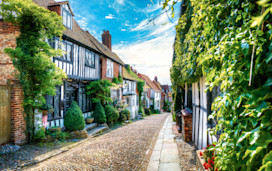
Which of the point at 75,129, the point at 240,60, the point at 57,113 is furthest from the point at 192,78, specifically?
the point at 57,113

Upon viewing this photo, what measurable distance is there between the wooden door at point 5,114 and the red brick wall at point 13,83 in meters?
0.13

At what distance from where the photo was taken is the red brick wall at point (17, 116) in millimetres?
6043

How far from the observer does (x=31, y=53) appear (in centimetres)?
655

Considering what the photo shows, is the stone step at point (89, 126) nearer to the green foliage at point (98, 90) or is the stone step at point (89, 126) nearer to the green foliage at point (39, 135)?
the green foliage at point (98, 90)

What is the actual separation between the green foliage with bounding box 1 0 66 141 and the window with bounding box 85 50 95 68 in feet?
15.0

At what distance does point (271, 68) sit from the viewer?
44.0 inches

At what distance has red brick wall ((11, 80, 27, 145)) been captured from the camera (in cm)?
604

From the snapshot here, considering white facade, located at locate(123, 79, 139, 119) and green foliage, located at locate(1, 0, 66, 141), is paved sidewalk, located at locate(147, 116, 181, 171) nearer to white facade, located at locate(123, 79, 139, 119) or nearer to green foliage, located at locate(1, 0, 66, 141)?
green foliage, located at locate(1, 0, 66, 141)

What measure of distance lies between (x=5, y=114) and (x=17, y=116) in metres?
0.38

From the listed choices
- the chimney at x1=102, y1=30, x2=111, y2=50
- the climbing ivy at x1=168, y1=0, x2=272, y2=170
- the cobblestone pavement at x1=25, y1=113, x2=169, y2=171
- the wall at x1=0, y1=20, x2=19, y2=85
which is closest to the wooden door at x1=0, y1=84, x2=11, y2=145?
the wall at x1=0, y1=20, x2=19, y2=85

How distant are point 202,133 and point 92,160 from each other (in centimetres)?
367

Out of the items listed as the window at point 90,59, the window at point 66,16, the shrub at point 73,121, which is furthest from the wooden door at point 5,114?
the window at point 90,59

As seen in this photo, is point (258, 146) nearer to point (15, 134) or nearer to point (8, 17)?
point (15, 134)

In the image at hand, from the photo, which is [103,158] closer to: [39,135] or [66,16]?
[39,135]
